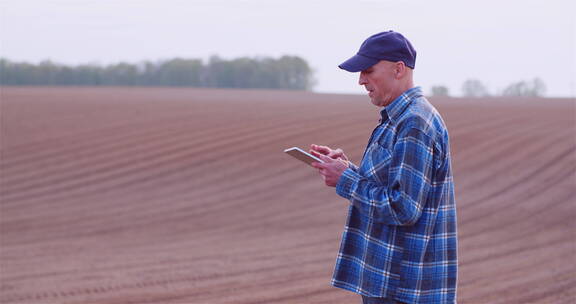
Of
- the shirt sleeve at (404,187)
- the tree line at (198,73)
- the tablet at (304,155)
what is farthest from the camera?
the tree line at (198,73)

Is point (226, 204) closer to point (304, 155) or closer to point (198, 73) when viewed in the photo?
point (304, 155)

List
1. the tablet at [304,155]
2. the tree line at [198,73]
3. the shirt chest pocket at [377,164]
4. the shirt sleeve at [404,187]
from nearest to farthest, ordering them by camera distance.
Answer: the shirt sleeve at [404,187] < the shirt chest pocket at [377,164] < the tablet at [304,155] < the tree line at [198,73]

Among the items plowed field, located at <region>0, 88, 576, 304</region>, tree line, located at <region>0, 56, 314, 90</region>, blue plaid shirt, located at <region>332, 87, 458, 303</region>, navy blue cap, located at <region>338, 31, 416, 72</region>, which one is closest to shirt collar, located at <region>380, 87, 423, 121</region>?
blue plaid shirt, located at <region>332, 87, 458, 303</region>

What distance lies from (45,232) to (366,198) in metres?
7.83

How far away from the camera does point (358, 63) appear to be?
2.56 meters

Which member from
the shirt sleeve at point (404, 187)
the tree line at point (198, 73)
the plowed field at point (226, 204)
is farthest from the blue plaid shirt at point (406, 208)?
the tree line at point (198, 73)

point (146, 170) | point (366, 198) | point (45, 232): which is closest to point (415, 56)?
point (366, 198)

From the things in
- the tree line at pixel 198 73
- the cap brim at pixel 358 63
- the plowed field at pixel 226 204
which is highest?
the cap brim at pixel 358 63

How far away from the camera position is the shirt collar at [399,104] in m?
2.55

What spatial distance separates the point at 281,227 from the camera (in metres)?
9.85

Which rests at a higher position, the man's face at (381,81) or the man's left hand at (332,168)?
the man's face at (381,81)

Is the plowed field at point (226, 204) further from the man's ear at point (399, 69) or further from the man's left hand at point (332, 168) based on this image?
the man's ear at point (399, 69)

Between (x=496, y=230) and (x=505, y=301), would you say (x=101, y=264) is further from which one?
(x=496, y=230)

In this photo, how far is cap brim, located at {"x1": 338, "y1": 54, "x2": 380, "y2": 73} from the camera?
8.37 feet
